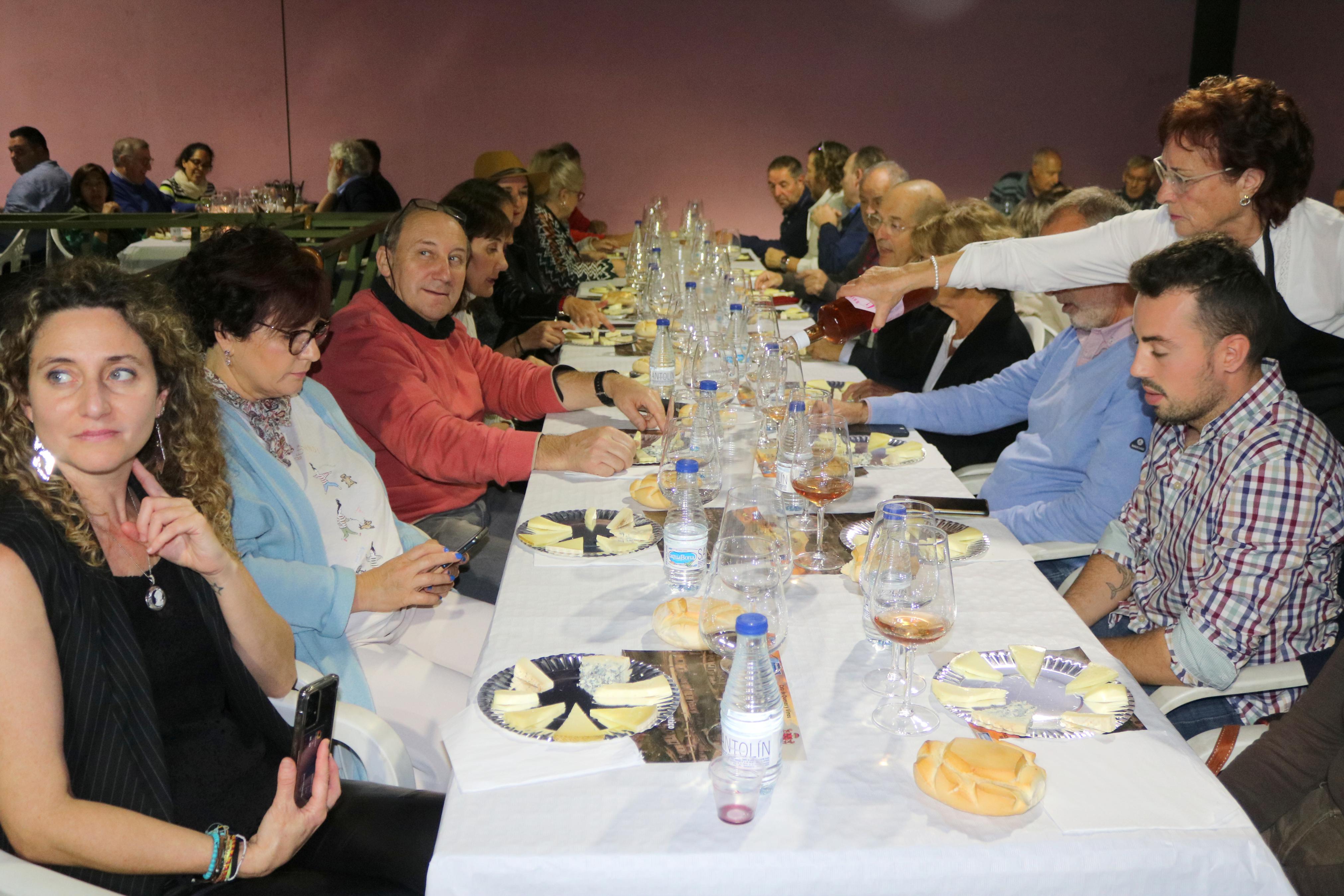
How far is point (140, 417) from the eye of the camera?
140cm

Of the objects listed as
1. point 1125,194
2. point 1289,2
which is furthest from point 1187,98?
point 1289,2

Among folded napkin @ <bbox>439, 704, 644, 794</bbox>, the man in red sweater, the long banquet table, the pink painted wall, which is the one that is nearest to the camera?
the long banquet table

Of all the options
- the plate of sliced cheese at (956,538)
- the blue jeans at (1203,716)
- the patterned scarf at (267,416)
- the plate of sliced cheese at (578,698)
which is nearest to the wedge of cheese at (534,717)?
the plate of sliced cheese at (578,698)

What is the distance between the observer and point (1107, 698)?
49.3 inches

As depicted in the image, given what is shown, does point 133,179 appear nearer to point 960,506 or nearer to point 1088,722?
point 960,506

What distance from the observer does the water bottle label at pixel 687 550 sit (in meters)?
1.59

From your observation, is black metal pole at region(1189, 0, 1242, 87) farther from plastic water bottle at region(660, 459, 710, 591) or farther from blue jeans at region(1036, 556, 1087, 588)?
plastic water bottle at region(660, 459, 710, 591)

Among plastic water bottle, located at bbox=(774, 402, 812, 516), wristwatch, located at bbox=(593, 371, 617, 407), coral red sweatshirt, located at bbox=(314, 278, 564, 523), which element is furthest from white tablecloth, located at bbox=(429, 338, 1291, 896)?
wristwatch, located at bbox=(593, 371, 617, 407)

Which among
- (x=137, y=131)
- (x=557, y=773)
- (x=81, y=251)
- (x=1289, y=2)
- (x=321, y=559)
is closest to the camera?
(x=557, y=773)

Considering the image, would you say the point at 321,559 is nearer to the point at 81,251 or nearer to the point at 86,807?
the point at 86,807

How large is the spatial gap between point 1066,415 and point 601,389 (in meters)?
1.12

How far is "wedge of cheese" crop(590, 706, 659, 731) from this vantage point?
1.20 meters

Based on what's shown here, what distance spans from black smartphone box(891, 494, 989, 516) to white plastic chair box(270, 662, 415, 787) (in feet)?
3.14

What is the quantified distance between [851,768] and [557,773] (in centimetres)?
30
